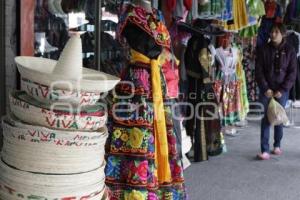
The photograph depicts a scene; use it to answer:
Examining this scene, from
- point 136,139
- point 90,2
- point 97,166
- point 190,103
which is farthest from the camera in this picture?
point 190,103

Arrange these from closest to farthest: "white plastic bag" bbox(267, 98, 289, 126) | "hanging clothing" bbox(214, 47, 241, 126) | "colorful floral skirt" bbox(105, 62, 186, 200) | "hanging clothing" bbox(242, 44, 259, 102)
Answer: "colorful floral skirt" bbox(105, 62, 186, 200) < "white plastic bag" bbox(267, 98, 289, 126) < "hanging clothing" bbox(214, 47, 241, 126) < "hanging clothing" bbox(242, 44, 259, 102)

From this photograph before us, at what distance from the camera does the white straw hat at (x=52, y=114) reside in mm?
1503

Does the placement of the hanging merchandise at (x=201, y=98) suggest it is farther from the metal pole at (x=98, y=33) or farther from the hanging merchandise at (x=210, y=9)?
the metal pole at (x=98, y=33)

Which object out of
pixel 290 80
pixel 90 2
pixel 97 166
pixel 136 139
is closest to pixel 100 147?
pixel 97 166

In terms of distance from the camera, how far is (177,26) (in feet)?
12.3

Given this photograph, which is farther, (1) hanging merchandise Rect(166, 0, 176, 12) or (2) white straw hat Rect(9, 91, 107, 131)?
(1) hanging merchandise Rect(166, 0, 176, 12)

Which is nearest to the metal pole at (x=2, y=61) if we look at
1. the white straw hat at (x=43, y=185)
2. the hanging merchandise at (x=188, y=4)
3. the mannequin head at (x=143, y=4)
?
the white straw hat at (x=43, y=185)

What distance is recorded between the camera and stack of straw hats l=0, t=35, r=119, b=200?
1.49 metres

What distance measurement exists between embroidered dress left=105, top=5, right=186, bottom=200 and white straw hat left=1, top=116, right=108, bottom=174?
76cm

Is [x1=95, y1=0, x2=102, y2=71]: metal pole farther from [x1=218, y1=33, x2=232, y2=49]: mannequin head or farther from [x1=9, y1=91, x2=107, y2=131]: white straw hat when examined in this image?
[x1=218, y1=33, x2=232, y2=49]: mannequin head

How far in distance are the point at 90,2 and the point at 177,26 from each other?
3.50 feet

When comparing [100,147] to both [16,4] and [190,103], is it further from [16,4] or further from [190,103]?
[190,103]

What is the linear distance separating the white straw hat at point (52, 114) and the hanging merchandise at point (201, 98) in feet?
7.89

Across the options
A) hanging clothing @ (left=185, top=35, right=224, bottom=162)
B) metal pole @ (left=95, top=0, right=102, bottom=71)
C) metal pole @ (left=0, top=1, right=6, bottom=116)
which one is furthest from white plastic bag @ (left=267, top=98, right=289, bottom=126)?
metal pole @ (left=0, top=1, right=6, bottom=116)
